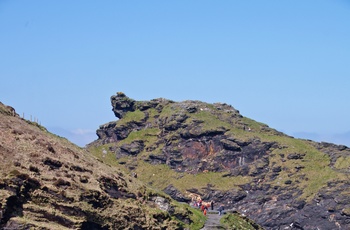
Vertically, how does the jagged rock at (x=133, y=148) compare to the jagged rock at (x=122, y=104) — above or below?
below

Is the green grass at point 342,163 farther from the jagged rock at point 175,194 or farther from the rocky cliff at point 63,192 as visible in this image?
the rocky cliff at point 63,192

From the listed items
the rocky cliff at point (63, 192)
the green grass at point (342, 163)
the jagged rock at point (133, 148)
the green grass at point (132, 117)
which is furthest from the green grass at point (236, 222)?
the green grass at point (132, 117)

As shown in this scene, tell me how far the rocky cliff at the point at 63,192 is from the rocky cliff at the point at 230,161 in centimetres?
3363

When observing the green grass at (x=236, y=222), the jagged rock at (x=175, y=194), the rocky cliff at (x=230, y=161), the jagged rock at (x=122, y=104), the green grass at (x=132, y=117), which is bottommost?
the green grass at (x=236, y=222)

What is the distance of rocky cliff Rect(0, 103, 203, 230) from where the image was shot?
30.3 meters

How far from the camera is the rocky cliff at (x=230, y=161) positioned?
239 ft

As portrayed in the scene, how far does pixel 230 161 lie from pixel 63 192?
2146 inches

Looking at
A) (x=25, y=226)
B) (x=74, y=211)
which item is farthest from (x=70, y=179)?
(x=25, y=226)

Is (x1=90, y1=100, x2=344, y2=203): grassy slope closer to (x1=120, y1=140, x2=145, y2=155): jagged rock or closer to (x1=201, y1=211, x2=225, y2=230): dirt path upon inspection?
(x1=120, y1=140, x2=145, y2=155): jagged rock

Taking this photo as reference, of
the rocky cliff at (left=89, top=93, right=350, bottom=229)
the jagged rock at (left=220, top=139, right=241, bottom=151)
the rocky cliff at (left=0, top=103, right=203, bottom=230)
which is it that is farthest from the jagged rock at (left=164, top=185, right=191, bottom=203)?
the rocky cliff at (left=0, top=103, right=203, bottom=230)

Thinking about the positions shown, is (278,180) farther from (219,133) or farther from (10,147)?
(10,147)

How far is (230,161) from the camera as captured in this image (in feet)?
281

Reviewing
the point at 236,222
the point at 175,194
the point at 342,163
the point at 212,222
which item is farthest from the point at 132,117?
the point at 212,222

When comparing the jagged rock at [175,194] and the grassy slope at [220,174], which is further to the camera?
the jagged rock at [175,194]
